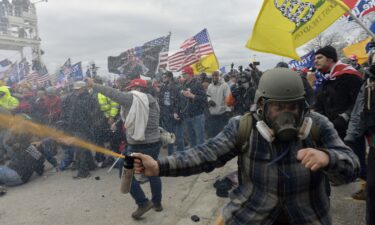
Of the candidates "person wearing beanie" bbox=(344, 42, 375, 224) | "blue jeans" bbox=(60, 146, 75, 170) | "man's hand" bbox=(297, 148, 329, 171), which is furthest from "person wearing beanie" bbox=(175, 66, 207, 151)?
"man's hand" bbox=(297, 148, 329, 171)

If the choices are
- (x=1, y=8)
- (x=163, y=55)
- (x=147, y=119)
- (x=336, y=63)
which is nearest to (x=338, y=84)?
(x=336, y=63)

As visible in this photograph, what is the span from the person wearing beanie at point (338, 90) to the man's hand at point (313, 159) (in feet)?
9.43

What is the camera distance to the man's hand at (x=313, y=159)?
66.5 inches

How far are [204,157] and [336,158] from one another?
2.50 feet

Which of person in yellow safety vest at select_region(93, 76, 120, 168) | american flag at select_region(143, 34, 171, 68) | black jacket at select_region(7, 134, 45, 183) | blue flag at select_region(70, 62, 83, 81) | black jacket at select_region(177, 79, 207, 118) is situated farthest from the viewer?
blue flag at select_region(70, 62, 83, 81)

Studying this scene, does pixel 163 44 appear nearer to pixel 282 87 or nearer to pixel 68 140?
pixel 68 140

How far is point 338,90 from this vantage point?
4461mm

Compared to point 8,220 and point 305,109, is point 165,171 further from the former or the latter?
point 8,220

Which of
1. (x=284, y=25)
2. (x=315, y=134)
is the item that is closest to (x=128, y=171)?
(x=315, y=134)

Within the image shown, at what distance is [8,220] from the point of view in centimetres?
521

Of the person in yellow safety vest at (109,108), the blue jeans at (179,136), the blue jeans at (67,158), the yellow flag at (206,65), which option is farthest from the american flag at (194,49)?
the blue jeans at (67,158)

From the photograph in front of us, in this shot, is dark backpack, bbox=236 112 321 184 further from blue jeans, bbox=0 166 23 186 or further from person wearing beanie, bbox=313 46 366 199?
blue jeans, bbox=0 166 23 186

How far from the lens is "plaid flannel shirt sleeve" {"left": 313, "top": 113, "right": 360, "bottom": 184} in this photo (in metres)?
1.80

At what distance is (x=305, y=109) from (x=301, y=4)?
2.85 m
